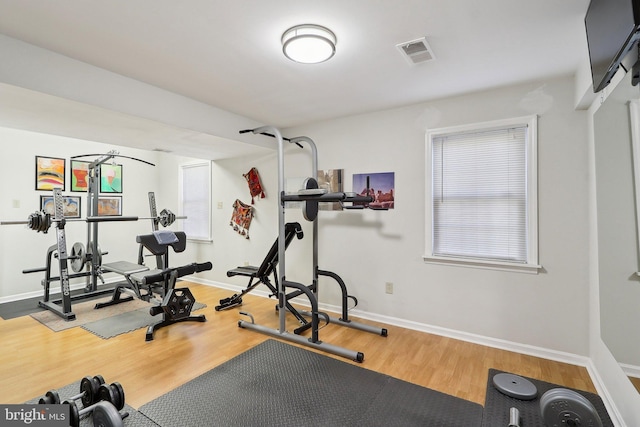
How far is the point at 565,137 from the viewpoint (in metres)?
2.59

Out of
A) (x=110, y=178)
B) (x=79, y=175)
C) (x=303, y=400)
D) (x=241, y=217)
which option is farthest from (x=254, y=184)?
(x=303, y=400)

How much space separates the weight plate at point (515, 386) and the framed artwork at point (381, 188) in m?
2.07

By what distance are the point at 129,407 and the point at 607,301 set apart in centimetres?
313

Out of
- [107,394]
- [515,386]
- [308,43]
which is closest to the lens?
[515,386]

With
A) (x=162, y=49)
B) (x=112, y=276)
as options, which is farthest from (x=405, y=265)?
(x=112, y=276)

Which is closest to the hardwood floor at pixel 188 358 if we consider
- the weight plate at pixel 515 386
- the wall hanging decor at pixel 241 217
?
the weight plate at pixel 515 386

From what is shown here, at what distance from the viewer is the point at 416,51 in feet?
7.16

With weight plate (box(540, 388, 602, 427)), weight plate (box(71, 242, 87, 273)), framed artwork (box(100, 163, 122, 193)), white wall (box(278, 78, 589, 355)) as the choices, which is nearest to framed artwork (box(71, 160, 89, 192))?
framed artwork (box(100, 163, 122, 193))

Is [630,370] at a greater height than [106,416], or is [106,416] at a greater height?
[630,370]

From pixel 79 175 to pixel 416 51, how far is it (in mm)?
5289

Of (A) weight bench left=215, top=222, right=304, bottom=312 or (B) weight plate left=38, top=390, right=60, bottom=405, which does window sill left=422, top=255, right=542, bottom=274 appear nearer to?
(A) weight bench left=215, top=222, right=304, bottom=312

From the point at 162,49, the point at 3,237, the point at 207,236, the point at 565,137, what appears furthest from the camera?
the point at 207,236

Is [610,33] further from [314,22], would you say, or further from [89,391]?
[89,391]

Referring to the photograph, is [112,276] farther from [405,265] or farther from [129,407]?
[405,265]
